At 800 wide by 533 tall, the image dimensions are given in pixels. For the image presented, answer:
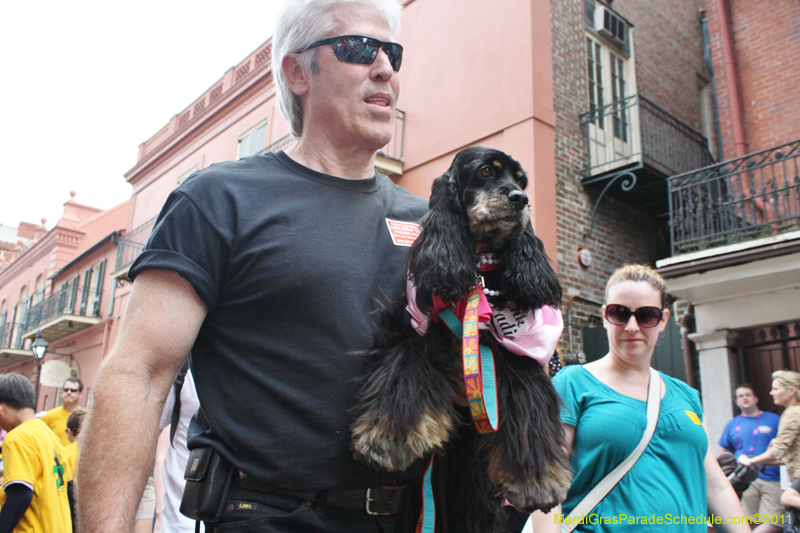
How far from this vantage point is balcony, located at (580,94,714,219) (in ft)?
32.9

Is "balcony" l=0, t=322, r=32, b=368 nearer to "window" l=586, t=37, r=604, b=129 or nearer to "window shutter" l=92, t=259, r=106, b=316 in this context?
"window shutter" l=92, t=259, r=106, b=316

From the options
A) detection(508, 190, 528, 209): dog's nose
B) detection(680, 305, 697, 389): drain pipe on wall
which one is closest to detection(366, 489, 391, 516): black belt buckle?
detection(508, 190, 528, 209): dog's nose

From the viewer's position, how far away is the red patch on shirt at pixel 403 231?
1.88 meters

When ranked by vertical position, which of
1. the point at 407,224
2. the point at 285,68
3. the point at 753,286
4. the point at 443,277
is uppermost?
the point at 753,286

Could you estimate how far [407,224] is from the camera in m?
1.96

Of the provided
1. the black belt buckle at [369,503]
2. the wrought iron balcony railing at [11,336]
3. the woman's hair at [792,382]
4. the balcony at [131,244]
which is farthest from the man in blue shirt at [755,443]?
the wrought iron balcony railing at [11,336]

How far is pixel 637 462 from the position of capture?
8.94 ft

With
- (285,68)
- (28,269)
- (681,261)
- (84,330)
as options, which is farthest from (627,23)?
(28,269)

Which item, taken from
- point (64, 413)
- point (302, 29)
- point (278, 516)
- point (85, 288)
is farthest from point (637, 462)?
point (85, 288)

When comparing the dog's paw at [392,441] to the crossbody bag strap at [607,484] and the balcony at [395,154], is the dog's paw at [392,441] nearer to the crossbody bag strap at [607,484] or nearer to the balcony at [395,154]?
the crossbody bag strap at [607,484]

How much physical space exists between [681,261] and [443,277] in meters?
7.93

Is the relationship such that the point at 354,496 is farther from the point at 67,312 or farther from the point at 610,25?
the point at 67,312

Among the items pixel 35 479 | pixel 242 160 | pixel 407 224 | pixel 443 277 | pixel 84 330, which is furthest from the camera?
pixel 84 330

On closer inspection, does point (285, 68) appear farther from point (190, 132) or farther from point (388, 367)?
point (190, 132)
